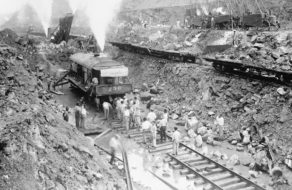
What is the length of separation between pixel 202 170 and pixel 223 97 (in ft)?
21.4

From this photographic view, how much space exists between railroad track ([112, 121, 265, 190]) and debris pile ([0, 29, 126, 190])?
2.90 meters

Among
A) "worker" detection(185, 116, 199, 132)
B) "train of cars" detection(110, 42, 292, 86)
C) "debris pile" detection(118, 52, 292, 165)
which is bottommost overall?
"worker" detection(185, 116, 199, 132)

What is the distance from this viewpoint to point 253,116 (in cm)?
1466

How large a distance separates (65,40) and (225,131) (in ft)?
81.5

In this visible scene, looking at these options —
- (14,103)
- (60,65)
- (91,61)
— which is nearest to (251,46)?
(91,61)

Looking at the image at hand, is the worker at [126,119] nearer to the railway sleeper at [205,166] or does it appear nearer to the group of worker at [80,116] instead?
the group of worker at [80,116]

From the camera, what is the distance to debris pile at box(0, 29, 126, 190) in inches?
273

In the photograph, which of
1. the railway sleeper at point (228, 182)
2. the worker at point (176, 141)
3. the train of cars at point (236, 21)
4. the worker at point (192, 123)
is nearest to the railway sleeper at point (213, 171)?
the railway sleeper at point (228, 182)

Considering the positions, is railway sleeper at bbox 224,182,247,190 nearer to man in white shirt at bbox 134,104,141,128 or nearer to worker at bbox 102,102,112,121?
man in white shirt at bbox 134,104,141,128

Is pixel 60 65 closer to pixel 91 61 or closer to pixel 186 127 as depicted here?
pixel 91 61

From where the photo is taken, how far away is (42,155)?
7727 millimetres

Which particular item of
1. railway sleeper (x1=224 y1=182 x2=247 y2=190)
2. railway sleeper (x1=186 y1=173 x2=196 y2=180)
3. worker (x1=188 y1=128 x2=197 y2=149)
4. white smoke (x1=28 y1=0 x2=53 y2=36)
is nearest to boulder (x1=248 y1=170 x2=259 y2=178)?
railway sleeper (x1=224 y1=182 x2=247 y2=190)

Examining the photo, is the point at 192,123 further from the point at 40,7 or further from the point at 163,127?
the point at 40,7

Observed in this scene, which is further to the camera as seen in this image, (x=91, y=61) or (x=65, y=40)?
(x=65, y=40)
